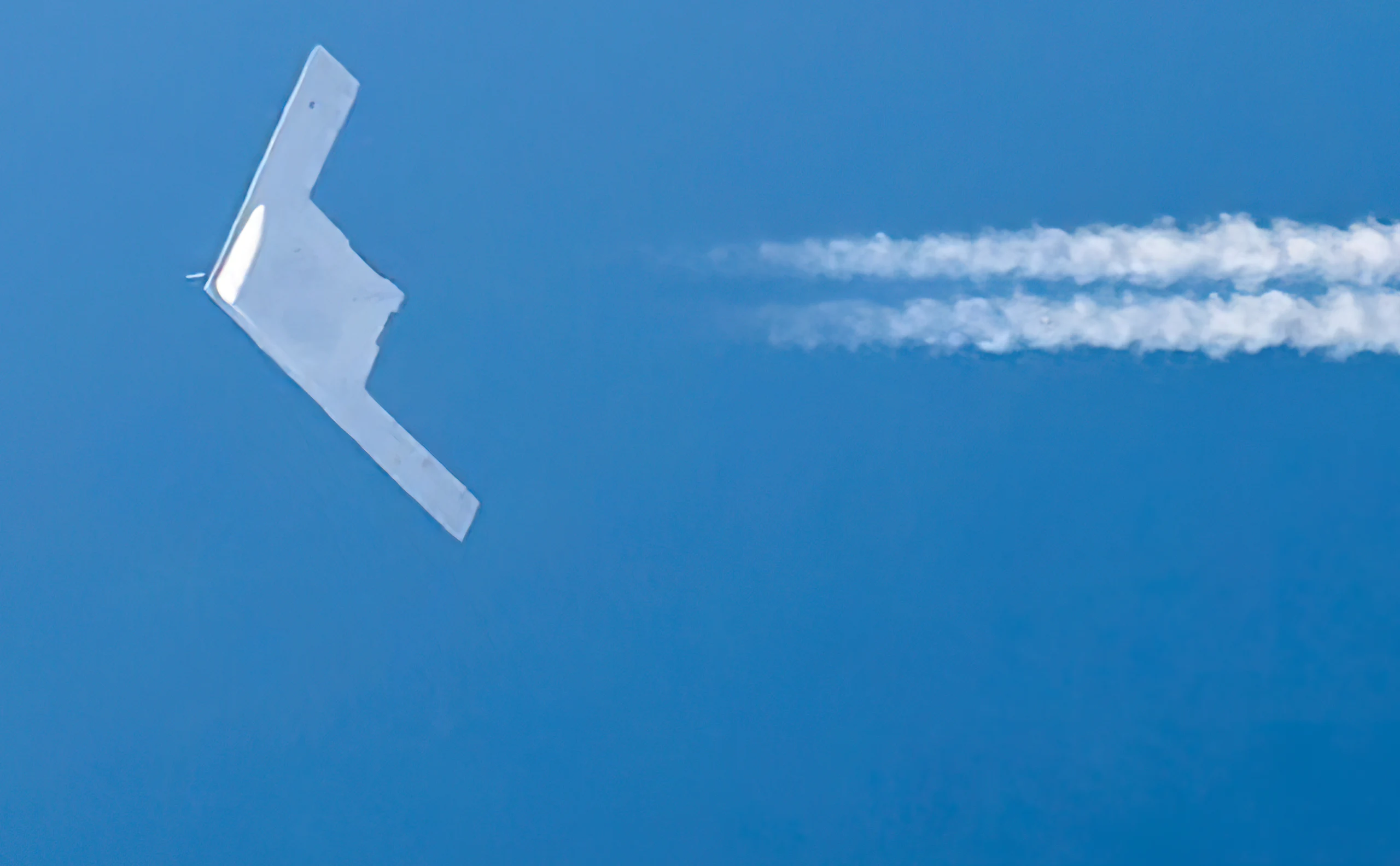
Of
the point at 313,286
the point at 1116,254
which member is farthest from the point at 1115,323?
the point at 313,286

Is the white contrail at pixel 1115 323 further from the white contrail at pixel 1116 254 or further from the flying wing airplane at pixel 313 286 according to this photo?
the flying wing airplane at pixel 313 286

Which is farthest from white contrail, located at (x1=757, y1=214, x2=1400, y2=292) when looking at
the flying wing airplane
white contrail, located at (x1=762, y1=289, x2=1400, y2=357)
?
the flying wing airplane

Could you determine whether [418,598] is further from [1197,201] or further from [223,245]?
[1197,201]

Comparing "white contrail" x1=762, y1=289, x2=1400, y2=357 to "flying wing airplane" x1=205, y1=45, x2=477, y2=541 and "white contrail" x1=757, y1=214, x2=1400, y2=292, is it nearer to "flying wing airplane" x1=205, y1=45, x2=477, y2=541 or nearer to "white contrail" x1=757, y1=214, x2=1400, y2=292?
"white contrail" x1=757, y1=214, x2=1400, y2=292

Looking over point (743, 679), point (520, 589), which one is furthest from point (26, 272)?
point (743, 679)

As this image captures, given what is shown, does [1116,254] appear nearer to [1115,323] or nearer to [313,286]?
[1115,323]
